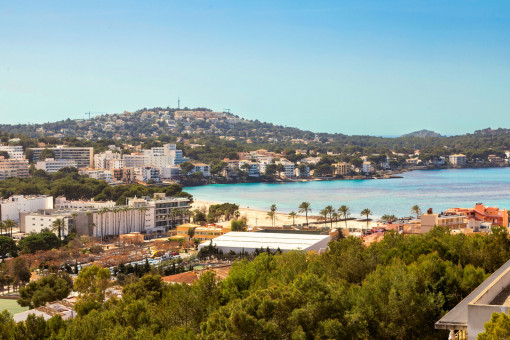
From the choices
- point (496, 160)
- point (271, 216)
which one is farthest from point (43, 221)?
point (496, 160)

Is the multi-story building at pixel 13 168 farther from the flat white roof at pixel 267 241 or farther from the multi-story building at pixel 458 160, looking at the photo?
the multi-story building at pixel 458 160

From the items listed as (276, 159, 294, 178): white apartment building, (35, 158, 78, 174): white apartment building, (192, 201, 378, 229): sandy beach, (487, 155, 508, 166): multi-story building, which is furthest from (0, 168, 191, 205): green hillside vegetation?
(487, 155, 508, 166): multi-story building

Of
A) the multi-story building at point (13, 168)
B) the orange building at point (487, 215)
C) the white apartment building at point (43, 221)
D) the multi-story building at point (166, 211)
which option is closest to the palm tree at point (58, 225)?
the white apartment building at point (43, 221)

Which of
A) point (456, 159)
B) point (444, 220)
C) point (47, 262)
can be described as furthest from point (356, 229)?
point (456, 159)

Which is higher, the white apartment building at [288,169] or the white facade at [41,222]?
the white apartment building at [288,169]

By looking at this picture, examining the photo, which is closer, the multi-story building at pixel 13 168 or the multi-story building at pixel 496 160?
the multi-story building at pixel 13 168

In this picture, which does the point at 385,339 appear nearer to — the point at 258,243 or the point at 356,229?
the point at 258,243

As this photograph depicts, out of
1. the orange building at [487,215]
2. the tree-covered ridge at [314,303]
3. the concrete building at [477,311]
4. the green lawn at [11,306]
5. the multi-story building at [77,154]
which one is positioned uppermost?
the multi-story building at [77,154]

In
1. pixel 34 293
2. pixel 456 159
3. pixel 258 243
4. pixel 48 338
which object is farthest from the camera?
pixel 456 159

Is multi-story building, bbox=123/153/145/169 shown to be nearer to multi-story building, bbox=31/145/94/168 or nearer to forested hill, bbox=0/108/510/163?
multi-story building, bbox=31/145/94/168
